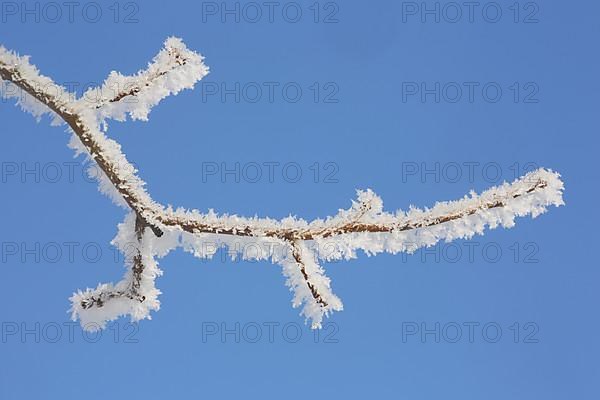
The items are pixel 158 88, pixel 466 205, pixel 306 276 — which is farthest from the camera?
pixel 158 88

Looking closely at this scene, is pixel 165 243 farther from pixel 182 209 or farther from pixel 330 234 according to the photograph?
pixel 330 234

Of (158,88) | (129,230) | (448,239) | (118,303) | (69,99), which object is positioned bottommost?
(448,239)

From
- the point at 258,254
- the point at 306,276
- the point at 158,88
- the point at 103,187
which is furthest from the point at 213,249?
the point at 158,88

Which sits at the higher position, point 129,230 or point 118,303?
point 129,230

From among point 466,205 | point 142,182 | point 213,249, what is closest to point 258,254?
point 213,249

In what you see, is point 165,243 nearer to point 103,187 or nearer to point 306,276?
point 103,187

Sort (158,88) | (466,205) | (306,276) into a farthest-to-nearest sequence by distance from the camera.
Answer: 1. (158,88)
2. (306,276)
3. (466,205)

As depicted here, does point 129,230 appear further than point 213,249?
Yes
